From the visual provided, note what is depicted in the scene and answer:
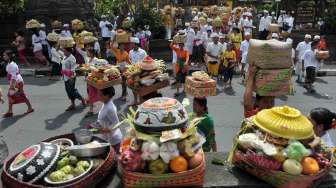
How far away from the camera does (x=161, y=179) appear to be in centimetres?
347

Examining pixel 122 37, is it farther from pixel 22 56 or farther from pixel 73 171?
pixel 73 171

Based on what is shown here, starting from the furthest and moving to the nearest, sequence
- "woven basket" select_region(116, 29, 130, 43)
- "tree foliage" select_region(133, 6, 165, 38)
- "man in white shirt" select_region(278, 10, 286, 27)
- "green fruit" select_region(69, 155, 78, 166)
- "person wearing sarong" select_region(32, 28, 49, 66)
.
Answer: "man in white shirt" select_region(278, 10, 286, 27) → "tree foliage" select_region(133, 6, 165, 38) → "person wearing sarong" select_region(32, 28, 49, 66) → "woven basket" select_region(116, 29, 130, 43) → "green fruit" select_region(69, 155, 78, 166)

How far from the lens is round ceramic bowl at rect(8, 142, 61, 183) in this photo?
358 cm

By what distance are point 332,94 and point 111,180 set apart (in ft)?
37.4

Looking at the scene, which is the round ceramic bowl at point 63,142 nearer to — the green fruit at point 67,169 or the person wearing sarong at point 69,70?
the green fruit at point 67,169

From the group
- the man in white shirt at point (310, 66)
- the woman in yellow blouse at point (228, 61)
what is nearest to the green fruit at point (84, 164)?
the woman in yellow blouse at point (228, 61)

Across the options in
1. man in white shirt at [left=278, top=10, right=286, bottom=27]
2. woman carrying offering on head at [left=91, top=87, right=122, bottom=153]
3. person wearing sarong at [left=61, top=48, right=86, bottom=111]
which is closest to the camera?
woman carrying offering on head at [left=91, top=87, right=122, bottom=153]

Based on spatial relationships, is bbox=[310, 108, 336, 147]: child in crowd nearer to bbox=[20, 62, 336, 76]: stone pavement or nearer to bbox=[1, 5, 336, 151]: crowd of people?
bbox=[1, 5, 336, 151]: crowd of people

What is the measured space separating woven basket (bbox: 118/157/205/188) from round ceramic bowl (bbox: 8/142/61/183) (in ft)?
1.99

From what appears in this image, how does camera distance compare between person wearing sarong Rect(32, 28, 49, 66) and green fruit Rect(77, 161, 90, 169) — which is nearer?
green fruit Rect(77, 161, 90, 169)

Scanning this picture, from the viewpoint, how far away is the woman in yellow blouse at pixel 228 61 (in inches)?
576

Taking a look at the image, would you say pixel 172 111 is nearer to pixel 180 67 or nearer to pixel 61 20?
pixel 180 67

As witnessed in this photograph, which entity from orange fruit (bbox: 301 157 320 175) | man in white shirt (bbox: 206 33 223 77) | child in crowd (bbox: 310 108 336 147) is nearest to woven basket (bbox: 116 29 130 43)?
man in white shirt (bbox: 206 33 223 77)

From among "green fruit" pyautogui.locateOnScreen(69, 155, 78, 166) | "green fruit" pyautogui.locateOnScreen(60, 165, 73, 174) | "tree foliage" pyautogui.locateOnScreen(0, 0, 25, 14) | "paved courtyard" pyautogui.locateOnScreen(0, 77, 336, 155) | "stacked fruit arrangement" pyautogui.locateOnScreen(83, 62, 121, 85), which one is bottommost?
"paved courtyard" pyautogui.locateOnScreen(0, 77, 336, 155)
